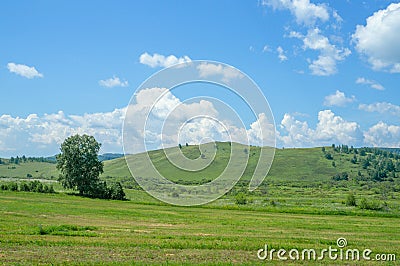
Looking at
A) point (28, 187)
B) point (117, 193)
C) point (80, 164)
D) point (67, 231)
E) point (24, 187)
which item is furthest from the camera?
point (80, 164)

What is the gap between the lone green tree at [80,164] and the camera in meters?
91.4

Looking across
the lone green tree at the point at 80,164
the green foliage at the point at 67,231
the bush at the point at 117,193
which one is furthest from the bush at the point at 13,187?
the green foliage at the point at 67,231

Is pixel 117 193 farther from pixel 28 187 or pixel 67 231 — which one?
pixel 67 231

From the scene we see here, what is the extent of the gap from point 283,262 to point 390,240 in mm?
15389

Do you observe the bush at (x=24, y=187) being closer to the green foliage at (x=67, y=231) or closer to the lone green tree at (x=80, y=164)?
the lone green tree at (x=80, y=164)

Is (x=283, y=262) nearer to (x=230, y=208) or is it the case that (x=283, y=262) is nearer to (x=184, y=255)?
(x=184, y=255)

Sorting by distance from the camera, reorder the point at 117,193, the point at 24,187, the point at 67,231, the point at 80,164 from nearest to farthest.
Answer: the point at 67,231 → the point at 117,193 → the point at 24,187 → the point at 80,164

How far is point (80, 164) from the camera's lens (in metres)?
93.1

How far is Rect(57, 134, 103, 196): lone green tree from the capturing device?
9144 cm

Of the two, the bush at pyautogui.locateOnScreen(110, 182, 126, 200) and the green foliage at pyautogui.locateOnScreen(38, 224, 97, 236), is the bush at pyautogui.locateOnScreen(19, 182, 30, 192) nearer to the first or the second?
the bush at pyautogui.locateOnScreen(110, 182, 126, 200)

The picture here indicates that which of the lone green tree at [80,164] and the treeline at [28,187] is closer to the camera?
the treeline at [28,187]

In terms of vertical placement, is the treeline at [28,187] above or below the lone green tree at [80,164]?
below

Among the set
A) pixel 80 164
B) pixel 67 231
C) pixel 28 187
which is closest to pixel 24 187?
pixel 28 187

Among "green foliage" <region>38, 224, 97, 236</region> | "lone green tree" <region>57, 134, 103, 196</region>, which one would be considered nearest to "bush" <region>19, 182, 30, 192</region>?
"lone green tree" <region>57, 134, 103, 196</region>
